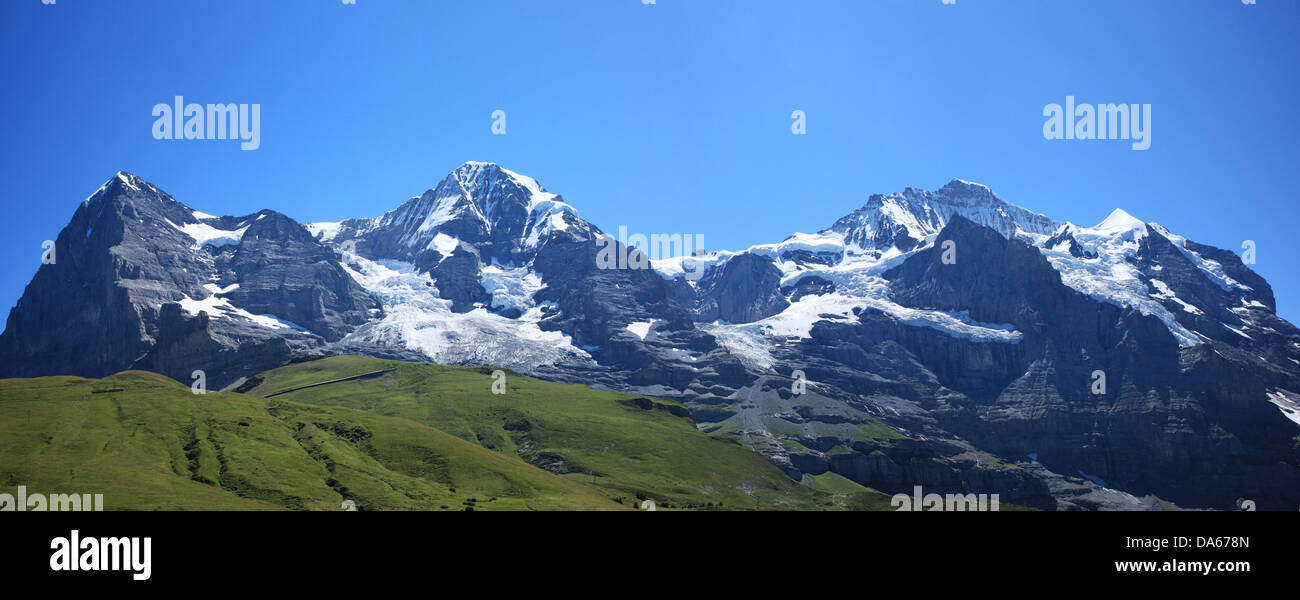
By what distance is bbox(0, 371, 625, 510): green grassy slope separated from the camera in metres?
124

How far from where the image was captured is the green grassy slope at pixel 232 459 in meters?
124

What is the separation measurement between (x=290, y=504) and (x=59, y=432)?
178ft

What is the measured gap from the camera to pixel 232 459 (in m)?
144

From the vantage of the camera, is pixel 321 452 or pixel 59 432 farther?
pixel 321 452
